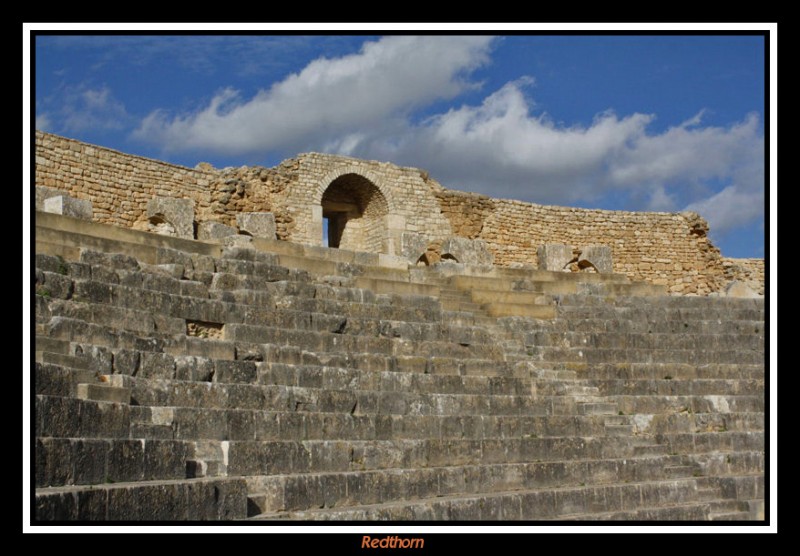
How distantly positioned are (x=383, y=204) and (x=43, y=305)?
493 inches

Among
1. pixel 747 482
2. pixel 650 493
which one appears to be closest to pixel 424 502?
pixel 650 493

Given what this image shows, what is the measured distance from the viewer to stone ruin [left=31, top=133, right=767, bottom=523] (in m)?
7.60

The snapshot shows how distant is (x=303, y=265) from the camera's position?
14289 mm

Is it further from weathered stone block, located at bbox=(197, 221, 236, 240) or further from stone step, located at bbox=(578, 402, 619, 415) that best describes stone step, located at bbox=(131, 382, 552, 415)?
weathered stone block, located at bbox=(197, 221, 236, 240)

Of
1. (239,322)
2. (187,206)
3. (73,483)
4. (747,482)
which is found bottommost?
(747,482)

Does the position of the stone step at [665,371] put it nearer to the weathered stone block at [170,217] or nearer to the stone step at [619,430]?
the stone step at [619,430]

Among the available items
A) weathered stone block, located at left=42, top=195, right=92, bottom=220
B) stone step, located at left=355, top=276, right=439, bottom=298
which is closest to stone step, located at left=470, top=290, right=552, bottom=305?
stone step, located at left=355, top=276, right=439, bottom=298

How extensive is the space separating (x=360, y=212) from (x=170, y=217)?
217 inches

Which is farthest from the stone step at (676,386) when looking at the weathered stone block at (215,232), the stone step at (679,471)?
the weathered stone block at (215,232)

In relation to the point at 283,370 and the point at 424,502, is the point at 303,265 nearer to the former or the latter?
the point at 283,370

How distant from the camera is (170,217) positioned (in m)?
16.7

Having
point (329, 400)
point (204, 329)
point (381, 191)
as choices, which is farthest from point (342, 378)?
point (381, 191)

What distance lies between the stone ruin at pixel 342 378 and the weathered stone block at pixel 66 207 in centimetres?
3

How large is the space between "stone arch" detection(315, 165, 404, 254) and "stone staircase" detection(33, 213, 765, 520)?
4.90 meters
